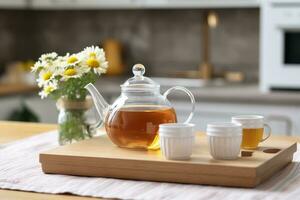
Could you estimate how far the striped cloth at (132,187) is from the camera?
157cm

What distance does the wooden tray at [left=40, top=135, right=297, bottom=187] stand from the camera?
5.36 ft

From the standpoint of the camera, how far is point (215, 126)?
1696mm

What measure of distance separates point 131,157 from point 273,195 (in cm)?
37

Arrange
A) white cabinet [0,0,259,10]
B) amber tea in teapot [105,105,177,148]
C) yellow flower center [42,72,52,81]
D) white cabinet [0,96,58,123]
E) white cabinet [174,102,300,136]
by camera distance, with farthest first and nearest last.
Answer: white cabinet [0,96,58,123], white cabinet [0,0,259,10], white cabinet [174,102,300,136], yellow flower center [42,72,52,81], amber tea in teapot [105,105,177,148]

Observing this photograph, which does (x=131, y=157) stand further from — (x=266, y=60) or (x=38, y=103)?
(x=38, y=103)

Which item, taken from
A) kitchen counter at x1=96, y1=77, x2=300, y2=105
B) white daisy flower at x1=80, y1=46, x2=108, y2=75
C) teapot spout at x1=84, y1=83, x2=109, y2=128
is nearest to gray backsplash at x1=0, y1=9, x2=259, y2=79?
kitchen counter at x1=96, y1=77, x2=300, y2=105

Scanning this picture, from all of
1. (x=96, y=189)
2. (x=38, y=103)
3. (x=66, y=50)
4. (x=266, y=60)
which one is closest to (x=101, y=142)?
(x=96, y=189)

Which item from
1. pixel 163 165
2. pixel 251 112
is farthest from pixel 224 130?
pixel 251 112

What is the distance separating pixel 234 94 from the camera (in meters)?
3.80

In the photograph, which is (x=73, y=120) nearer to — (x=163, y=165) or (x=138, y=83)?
(x=138, y=83)

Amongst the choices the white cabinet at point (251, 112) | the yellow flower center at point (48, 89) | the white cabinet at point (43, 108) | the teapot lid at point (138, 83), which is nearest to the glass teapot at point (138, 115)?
the teapot lid at point (138, 83)

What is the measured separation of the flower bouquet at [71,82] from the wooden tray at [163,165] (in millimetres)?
207

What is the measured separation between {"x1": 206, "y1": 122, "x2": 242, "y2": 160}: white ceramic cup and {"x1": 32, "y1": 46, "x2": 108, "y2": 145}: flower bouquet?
1.66 ft

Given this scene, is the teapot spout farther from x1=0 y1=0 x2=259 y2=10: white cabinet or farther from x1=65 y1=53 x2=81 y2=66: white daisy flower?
x1=0 y1=0 x2=259 y2=10: white cabinet
